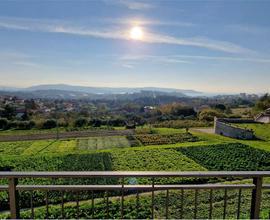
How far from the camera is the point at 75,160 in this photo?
21547mm

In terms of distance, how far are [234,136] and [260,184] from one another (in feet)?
103

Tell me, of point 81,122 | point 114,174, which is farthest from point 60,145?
point 114,174

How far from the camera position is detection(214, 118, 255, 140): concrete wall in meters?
30.4

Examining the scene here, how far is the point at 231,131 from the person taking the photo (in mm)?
32094

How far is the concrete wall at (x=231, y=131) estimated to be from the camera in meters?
30.4

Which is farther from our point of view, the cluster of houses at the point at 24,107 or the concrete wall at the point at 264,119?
the cluster of houses at the point at 24,107

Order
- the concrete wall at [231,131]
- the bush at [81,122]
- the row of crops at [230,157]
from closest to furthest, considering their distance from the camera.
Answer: the row of crops at [230,157]
the concrete wall at [231,131]
the bush at [81,122]

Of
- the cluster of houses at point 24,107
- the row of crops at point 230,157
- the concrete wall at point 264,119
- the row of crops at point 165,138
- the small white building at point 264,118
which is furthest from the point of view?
the cluster of houses at point 24,107

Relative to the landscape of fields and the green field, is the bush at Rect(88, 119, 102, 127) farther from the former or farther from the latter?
the green field

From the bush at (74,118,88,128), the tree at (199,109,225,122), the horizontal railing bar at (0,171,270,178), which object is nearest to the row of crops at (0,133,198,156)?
the bush at (74,118,88,128)

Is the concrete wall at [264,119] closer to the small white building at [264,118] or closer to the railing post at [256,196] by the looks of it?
the small white building at [264,118]

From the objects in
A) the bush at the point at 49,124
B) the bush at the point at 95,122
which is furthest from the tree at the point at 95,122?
the bush at the point at 49,124

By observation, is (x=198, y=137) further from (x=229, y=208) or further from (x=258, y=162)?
(x=229, y=208)

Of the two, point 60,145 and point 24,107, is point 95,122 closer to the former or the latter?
point 60,145
